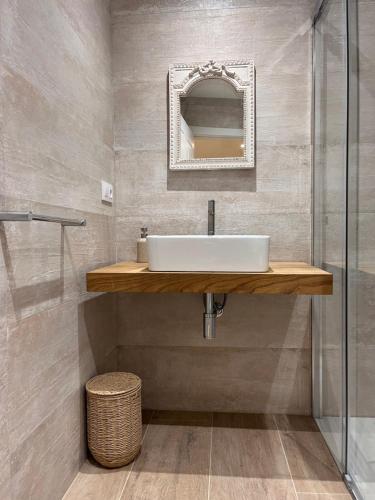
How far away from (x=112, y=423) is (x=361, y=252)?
47.0 inches

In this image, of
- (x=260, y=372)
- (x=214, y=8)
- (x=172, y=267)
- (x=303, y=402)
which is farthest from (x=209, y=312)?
(x=214, y=8)

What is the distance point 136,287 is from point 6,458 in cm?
69

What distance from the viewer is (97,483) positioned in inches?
57.8

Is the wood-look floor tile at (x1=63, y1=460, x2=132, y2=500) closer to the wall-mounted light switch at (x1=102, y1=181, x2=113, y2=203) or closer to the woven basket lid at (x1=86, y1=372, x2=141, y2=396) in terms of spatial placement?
the woven basket lid at (x1=86, y1=372, x2=141, y2=396)

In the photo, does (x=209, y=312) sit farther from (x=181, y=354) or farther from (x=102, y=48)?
(x=102, y=48)

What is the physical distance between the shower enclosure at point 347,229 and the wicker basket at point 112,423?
34.8 inches

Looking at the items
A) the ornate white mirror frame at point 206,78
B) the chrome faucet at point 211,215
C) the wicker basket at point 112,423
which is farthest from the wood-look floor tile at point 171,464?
the ornate white mirror frame at point 206,78

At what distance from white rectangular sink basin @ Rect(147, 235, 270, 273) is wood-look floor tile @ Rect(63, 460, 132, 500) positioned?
2.86 ft

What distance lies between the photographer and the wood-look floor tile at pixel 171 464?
4.66ft

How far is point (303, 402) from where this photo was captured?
6.53 feet

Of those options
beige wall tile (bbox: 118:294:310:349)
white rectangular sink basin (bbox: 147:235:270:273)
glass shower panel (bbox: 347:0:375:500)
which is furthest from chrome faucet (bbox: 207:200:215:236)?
glass shower panel (bbox: 347:0:375:500)

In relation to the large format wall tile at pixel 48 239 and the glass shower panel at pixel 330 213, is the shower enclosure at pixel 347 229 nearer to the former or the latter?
the glass shower panel at pixel 330 213

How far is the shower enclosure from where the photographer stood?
128 centimetres

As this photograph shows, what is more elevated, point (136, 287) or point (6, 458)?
point (136, 287)
